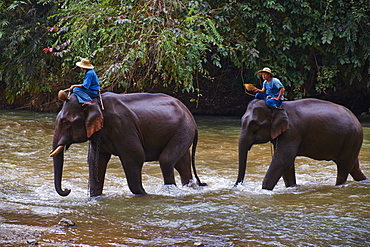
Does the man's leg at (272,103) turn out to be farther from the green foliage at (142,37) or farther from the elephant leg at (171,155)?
the green foliage at (142,37)

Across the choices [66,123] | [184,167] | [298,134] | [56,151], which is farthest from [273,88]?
[56,151]

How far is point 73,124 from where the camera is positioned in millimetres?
5805

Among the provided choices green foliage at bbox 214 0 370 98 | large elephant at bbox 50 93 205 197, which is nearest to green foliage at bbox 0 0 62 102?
Result: green foliage at bbox 214 0 370 98

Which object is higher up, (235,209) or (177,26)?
(177,26)

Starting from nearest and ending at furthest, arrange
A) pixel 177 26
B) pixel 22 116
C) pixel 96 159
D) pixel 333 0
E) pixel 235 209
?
pixel 235 209 < pixel 96 159 < pixel 177 26 < pixel 333 0 < pixel 22 116

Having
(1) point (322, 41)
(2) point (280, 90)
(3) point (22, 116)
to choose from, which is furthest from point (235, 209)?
(3) point (22, 116)

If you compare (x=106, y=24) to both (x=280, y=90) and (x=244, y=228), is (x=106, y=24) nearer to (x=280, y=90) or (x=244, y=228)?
(x=280, y=90)

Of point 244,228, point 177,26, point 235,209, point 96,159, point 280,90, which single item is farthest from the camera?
point 177,26

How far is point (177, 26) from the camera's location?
1094 centimetres

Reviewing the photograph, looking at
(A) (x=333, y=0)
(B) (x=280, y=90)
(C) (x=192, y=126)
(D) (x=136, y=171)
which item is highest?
(A) (x=333, y=0)

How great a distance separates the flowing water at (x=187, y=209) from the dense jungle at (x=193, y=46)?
295cm

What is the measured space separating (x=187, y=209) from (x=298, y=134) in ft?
5.87

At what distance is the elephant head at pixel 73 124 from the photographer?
5.71 m

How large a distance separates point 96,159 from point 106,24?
6.15 metres
